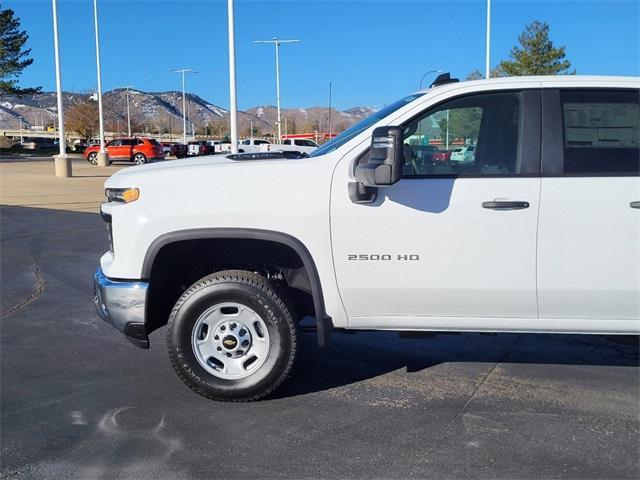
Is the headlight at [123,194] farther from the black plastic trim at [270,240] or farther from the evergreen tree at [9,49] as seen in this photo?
the evergreen tree at [9,49]

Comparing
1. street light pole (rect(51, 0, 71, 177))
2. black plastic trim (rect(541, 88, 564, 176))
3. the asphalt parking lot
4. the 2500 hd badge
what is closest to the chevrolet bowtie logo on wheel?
the asphalt parking lot

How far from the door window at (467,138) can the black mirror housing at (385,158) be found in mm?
293

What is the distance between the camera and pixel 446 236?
405 cm

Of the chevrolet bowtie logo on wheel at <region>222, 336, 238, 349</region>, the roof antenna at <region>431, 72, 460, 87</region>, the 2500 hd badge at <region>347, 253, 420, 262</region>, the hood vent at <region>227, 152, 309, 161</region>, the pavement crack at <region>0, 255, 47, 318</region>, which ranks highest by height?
the roof antenna at <region>431, 72, 460, 87</region>

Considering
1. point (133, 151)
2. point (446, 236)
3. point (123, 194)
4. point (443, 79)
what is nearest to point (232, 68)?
point (443, 79)

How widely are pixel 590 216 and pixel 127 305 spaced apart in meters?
2.98

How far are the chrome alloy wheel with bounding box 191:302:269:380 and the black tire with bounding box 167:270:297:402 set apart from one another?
0.04 metres

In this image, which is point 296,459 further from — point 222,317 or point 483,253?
point 483,253

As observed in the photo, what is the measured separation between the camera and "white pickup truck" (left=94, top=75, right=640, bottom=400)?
4023 mm

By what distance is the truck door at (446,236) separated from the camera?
4035 millimetres

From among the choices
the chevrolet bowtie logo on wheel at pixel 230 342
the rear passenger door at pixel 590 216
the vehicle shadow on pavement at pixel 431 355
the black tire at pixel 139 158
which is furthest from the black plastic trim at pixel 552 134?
the black tire at pixel 139 158

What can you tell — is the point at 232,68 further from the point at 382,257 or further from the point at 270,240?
the point at 382,257

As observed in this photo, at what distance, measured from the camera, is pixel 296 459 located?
3615mm

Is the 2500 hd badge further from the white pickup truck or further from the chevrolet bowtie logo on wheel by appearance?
the chevrolet bowtie logo on wheel
